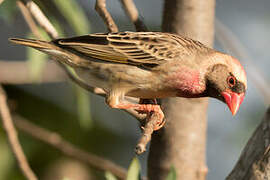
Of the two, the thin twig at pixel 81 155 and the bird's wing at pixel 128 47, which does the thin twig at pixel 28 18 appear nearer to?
the bird's wing at pixel 128 47

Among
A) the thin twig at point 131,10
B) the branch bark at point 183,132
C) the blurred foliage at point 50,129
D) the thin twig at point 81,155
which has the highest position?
the thin twig at point 131,10

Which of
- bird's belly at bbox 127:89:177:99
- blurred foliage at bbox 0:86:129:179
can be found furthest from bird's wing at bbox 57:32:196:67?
blurred foliage at bbox 0:86:129:179

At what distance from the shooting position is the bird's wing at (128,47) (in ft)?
15.4

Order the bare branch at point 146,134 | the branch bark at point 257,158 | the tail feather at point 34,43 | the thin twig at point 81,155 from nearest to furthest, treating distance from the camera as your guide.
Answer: the bare branch at point 146,134 < the branch bark at point 257,158 < the tail feather at point 34,43 < the thin twig at point 81,155

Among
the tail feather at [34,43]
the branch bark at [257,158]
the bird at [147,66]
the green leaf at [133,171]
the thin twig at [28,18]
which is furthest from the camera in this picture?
the thin twig at [28,18]

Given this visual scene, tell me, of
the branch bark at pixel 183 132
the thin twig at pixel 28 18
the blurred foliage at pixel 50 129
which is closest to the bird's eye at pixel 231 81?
the branch bark at pixel 183 132

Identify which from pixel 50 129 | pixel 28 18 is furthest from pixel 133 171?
pixel 50 129

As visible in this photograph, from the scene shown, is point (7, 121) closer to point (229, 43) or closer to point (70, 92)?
point (229, 43)

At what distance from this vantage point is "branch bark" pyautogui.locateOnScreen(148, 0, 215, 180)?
4.60 m

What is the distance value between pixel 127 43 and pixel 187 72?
609mm

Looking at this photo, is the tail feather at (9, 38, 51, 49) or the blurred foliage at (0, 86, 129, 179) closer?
the tail feather at (9, 38, 51, 49)

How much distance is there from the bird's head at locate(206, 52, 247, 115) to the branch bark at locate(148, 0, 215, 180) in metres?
0.23

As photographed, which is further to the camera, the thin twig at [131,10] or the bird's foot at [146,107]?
the thin twig at [131,10]

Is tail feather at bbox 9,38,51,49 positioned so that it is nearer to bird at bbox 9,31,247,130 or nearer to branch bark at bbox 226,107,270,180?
bird at bbox 9,31,247,130
